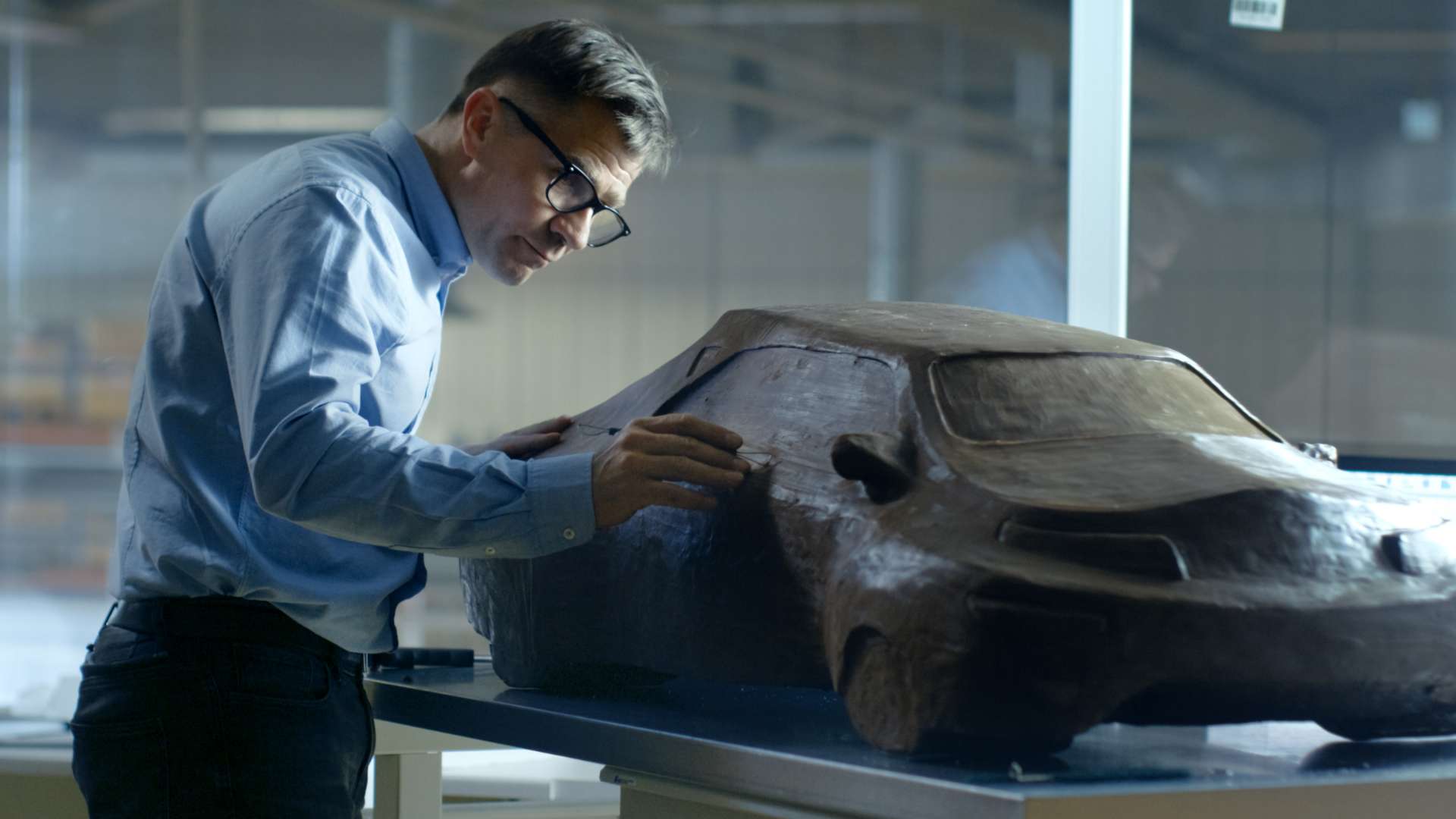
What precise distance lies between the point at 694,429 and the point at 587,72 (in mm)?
505

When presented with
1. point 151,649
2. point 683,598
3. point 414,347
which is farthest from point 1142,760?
point 151,649

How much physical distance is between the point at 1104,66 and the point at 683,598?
1.64 metres

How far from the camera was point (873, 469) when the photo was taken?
163cm

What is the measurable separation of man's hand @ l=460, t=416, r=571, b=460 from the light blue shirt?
7.1 inches

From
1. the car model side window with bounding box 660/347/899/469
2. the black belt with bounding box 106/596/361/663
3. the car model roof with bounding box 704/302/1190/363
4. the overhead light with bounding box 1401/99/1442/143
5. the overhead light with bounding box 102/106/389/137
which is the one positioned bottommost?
the black belt with bounding box 106/596/361/663

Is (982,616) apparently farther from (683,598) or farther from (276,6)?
(276,6)

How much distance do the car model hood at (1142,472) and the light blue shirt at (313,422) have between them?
446 mm

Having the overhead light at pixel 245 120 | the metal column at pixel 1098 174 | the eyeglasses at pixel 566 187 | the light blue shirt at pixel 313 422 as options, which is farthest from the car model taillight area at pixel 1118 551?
the overhead light at pixel 245 120

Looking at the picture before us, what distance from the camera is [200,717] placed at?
181 cm

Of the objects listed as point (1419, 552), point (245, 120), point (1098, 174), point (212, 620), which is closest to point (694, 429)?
point (212, 620)

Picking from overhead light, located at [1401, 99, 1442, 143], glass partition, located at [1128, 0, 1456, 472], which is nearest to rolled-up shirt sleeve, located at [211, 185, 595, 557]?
glass partition, located at [1128, 0, 1456, 472]

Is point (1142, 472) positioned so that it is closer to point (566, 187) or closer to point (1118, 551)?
point (1118, 551)

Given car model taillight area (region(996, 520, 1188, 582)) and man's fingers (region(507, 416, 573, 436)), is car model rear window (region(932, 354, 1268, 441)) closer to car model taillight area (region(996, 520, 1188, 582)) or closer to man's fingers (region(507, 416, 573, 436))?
car model taillight area (region(996, 520, 1188, 582))

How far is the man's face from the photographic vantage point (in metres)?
1.96
